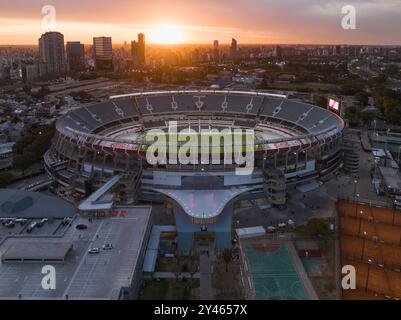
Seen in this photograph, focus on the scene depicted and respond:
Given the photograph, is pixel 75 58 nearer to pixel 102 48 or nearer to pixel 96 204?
pixel 102 48

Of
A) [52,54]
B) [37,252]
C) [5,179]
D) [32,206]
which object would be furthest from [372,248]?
[52,54]

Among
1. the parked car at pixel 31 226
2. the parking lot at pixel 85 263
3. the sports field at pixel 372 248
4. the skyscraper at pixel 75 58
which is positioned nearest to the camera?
the parking lot at pixel 85 263

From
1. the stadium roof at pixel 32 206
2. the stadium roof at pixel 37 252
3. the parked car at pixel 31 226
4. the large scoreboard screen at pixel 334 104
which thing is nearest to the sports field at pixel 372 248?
the stadium roof at pixel 37 252

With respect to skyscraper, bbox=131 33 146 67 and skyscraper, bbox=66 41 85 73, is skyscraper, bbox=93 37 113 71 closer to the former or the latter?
skyscraper, bbox=66 41 85 73

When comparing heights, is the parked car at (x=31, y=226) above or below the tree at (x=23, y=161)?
below

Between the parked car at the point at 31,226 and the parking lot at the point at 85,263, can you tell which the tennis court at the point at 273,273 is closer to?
the parking lot at the point at 85,263

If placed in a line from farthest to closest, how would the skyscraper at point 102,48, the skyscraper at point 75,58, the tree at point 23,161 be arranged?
1. the skyscraper at point 102,48
2. the skyscraper at point 75,58
3. the tree at point 23,161

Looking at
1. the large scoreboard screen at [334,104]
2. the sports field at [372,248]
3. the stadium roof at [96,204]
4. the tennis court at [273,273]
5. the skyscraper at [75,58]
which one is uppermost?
the skyscraper at [75,58]
